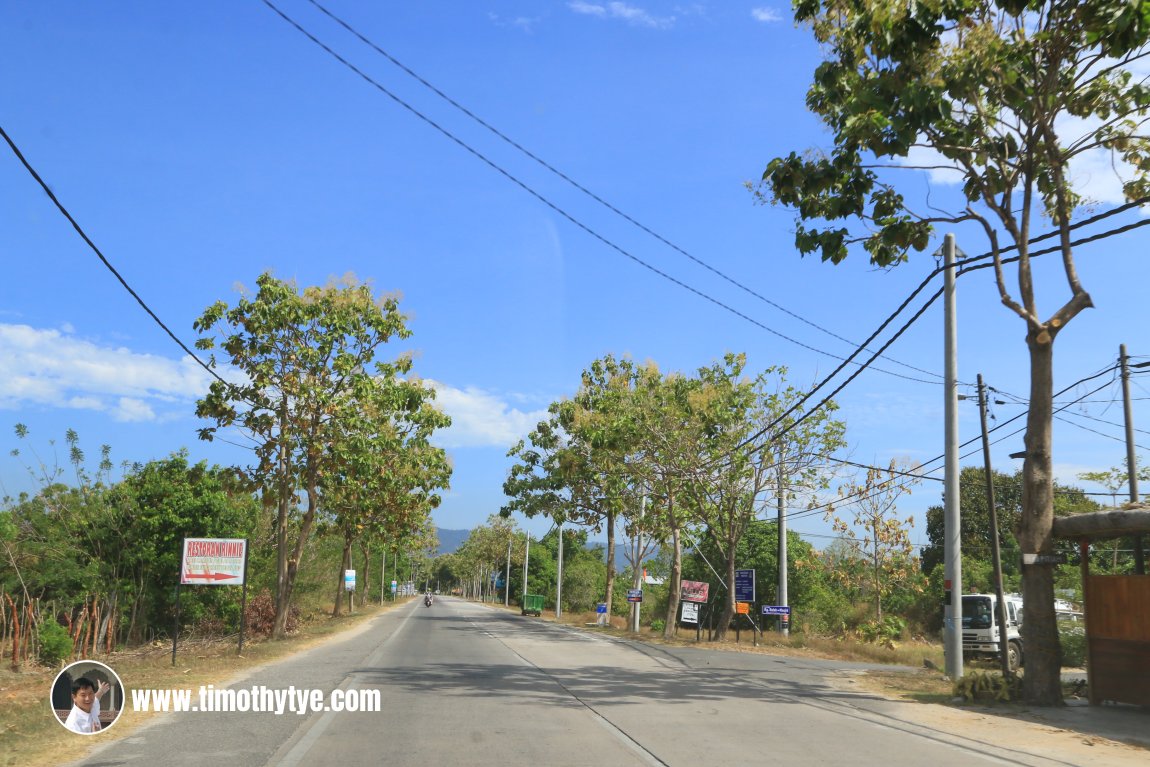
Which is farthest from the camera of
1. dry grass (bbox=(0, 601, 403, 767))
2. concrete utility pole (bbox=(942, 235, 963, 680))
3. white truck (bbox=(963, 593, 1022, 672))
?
white truck (bbox=(963, 593, 1022, 672))

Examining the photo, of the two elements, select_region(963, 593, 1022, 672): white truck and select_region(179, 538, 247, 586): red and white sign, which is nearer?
select_region(179, 538, 247, 586): red and white sign

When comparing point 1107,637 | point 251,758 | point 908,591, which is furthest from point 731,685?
point 908,591

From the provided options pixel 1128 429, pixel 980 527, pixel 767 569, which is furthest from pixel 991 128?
pixel 980 527

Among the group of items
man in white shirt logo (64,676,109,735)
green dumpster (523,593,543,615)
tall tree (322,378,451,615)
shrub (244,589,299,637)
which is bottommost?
green dumpster (523,593,543,615)

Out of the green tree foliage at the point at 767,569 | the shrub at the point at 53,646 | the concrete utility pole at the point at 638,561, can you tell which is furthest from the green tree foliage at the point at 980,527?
the shrub at the point at 53,646

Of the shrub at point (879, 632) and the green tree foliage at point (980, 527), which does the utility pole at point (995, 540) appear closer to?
the shrub at point (879, 632)

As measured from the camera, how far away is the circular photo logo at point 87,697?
9180mm

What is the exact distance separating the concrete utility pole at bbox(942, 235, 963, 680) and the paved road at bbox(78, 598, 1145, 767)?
254 cm

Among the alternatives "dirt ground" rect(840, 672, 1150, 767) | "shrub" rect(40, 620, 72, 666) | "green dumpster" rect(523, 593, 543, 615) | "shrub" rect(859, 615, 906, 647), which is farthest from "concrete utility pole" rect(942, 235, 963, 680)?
"green dumpster" rect(523, 593, 543, 615)

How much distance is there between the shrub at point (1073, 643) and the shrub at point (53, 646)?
22870mm

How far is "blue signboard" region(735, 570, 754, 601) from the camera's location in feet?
101

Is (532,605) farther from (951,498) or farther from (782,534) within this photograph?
(951,498)

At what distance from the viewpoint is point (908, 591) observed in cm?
4678

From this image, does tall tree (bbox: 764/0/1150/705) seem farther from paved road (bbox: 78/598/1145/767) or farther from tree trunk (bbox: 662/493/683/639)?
tree trunk (bbox: 662/493/683/639)
